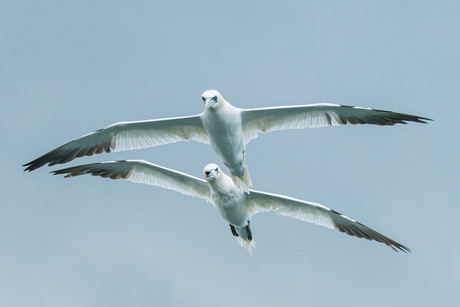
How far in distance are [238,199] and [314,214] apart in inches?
95.4

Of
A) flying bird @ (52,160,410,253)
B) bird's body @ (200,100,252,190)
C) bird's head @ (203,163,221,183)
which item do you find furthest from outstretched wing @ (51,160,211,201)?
bird's body @ (200,100,252,190)

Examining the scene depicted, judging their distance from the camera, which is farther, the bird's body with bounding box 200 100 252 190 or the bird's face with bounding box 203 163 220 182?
the bird's face with bounding box 203 163 220 182

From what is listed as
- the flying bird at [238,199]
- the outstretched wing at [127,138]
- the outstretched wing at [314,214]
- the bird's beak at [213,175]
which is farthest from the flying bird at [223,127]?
the outstretched wing at [314,214]

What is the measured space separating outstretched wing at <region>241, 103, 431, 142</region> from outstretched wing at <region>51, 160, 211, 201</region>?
2654 millimetres

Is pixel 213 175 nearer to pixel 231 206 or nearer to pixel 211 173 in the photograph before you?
pixel 211 173

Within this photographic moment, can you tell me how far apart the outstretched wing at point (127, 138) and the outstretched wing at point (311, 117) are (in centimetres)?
139

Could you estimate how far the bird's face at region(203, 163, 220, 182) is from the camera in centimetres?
2552

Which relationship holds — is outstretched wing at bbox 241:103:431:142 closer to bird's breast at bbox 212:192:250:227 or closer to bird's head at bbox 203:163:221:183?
bird's head at bbox 203:163:221:183

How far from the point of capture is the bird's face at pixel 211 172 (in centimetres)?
2552

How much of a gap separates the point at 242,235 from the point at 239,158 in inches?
153

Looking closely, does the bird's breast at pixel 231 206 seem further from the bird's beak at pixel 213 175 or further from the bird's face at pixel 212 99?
the bird's face at pixel 212 99

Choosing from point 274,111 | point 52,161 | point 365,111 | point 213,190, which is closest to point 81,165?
point 52,161

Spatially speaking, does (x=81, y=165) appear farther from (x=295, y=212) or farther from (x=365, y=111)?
(x=365, y=111)

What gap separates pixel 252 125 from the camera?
24875 mm
